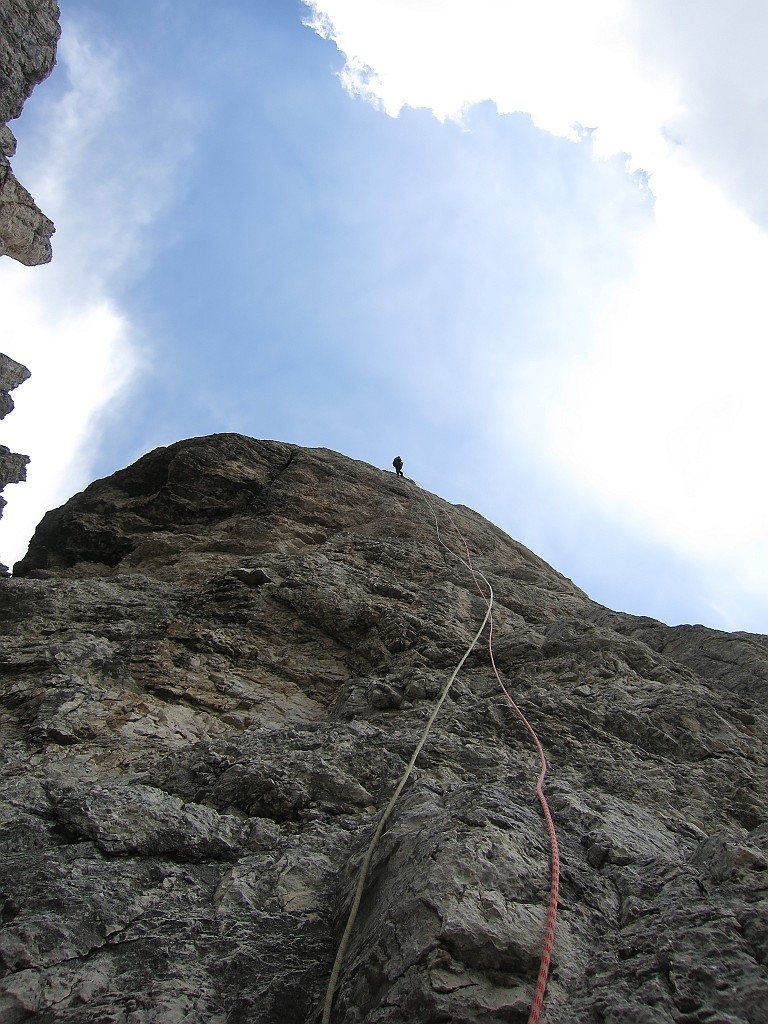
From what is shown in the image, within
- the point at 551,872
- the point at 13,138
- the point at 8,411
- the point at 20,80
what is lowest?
the point at 551,872

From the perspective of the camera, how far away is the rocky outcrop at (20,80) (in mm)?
10688

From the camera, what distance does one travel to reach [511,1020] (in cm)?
271

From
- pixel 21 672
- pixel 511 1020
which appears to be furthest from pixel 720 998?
pixel 21 672

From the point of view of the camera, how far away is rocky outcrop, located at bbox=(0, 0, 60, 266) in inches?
421

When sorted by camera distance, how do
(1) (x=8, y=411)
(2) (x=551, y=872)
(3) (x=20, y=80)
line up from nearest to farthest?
(2) (x=551, y=872) < (3) (x=20, y=80) < (1) (x=8, y=411)

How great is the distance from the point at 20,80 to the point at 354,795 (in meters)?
13.0

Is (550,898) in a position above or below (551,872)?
below

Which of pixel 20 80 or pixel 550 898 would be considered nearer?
pixel 550 898

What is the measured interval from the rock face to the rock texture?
2.25 m

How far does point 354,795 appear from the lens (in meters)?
5.20

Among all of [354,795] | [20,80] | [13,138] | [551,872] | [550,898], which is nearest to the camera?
[550,898]

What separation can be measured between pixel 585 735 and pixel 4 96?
13532 millimetres

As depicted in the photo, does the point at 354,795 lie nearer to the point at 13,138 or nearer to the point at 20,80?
the point at 13,138

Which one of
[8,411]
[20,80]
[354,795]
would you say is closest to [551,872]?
[354,795]
